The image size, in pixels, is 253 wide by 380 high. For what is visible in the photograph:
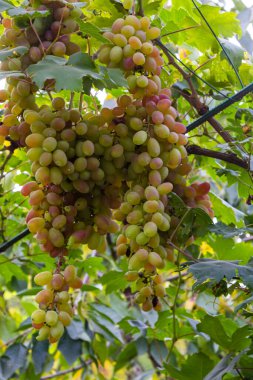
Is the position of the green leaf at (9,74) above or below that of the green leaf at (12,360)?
above

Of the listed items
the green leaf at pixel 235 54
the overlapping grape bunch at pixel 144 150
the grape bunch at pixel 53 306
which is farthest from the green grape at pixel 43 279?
the green leaf at pixel 235 54

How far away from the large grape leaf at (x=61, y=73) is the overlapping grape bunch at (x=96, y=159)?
5 cm

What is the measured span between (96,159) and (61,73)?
154 mm

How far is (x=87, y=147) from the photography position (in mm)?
955

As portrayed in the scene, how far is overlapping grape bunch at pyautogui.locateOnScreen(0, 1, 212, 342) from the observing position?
94cm

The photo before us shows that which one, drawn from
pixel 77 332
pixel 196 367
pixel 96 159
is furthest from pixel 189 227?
pixel 77 332

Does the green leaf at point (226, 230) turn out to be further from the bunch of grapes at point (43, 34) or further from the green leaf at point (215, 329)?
the bunch of grapes at point (43, 34)

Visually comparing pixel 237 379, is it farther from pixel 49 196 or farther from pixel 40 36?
pixel 40 36

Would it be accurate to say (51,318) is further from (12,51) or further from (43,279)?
(12,51)

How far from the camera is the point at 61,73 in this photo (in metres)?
0.92

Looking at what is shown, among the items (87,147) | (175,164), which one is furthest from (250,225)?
(87,147)

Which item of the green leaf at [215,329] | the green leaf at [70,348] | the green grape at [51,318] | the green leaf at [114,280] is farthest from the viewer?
the green leaf at [70,348]

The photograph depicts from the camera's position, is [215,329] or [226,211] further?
[226,211]

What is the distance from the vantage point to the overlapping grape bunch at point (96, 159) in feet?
3.10
